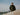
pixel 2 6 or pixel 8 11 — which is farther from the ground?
pixel 2 6

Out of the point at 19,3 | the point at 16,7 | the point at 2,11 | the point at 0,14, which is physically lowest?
the point at 0,14

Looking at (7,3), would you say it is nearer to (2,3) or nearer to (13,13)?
(2,3)

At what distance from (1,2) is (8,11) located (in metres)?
0.41

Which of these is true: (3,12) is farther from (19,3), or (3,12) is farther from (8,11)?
(19,3)

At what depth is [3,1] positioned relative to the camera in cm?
80

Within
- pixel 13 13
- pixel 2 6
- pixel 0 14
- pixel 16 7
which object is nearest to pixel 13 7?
pixel 16 7

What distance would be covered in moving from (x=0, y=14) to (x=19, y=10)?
70cm

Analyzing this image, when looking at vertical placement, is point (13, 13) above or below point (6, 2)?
below

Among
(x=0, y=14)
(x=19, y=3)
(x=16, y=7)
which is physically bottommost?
(x=0, y=14)

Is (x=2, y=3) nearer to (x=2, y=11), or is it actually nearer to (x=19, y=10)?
(x=2, y=11)

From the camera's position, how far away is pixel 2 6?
2.59 feet

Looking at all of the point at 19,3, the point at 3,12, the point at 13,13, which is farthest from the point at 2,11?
the point at 19,3

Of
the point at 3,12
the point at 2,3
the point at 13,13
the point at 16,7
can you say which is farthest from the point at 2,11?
the point at 16,7

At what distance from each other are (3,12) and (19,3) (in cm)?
66
